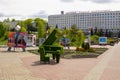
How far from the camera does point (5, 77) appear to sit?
33.0 ft

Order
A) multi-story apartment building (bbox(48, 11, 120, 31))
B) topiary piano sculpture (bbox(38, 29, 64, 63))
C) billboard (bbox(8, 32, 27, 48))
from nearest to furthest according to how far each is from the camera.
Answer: topiary piano sculpture (bbox(38, 29, 64, 63)) < billboard (bbox(8, 32, 27, 48)) < multi-story apartment building (bbox(48, 11, 120, 31))

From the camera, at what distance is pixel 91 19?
494ft

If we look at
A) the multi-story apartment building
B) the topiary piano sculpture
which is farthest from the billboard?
the multi-story apartment building

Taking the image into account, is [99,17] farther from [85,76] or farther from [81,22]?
[85,76]

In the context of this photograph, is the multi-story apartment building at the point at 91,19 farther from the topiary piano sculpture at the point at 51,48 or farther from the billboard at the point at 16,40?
the topiary piano sculpture at the point at 51,48

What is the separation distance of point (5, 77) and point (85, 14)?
145m

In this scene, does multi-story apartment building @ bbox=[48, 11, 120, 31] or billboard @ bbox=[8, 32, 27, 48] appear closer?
billboard @ bbox=[8, 32, 27, 48]

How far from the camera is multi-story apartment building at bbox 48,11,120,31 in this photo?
144500 mm

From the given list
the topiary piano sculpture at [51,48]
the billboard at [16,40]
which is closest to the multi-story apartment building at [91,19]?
the billboard at [16,40]

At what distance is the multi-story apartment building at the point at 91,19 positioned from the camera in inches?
5689

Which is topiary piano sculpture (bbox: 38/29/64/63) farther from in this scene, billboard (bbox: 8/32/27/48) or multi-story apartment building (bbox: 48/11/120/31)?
multi-story apartment building (bbox: 48/11/120/31)

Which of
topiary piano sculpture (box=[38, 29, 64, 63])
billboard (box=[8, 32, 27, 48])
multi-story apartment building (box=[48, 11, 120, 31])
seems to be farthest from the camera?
multi-story apartment building (box=[48, 11, 120, 31])

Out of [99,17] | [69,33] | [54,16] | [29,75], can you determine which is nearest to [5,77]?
[29,75]

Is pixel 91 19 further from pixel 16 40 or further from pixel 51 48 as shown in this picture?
pixel 51 48
